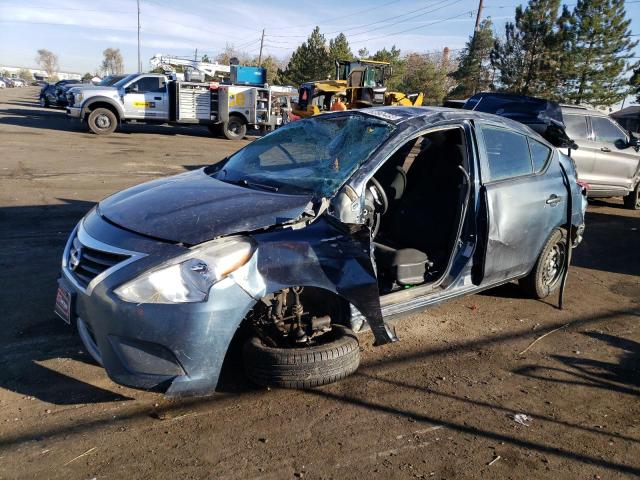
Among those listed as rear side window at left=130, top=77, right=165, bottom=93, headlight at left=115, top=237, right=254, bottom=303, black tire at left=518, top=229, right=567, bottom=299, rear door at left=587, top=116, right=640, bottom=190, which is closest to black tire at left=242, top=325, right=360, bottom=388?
headlight at left=115, top=237, right=254, bottom=303

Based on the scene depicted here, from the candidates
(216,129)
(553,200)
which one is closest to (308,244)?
(553,200)

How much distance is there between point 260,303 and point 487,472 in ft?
4.88

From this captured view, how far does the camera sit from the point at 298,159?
396 cm

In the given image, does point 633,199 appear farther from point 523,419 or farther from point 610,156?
point 523,419

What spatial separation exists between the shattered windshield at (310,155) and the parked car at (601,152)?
655cm

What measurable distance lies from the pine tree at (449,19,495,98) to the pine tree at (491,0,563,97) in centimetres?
480

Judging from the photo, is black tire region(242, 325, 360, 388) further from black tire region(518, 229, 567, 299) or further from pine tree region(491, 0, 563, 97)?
pine tree region(491, 0, 563, 97)

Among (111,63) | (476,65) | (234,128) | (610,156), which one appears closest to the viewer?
(610,156)

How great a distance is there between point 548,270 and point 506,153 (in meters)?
1.38

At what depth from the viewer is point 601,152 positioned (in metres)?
9.45

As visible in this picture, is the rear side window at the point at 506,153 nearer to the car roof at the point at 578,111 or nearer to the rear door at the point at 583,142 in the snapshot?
the rear door at the point at 583,142

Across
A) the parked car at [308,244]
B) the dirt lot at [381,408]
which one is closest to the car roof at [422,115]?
the parked car at [308,244]

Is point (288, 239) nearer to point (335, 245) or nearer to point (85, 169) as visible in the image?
point (335, 245)

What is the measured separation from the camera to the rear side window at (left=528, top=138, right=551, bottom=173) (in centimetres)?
473
